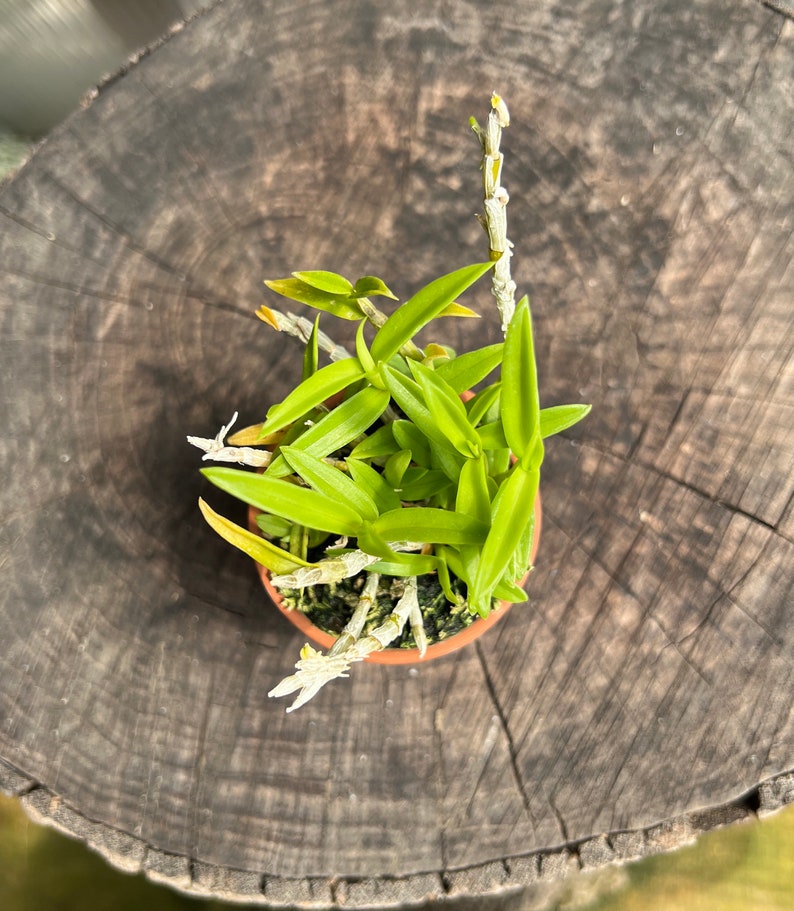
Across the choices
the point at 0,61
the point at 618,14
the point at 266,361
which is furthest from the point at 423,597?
the point at 0,61

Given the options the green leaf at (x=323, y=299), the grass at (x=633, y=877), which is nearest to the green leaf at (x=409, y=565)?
the green leaf at (x=323, y=299)

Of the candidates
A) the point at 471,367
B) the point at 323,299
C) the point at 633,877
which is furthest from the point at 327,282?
the point at 633,877

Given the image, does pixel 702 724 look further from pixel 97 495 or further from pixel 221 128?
pixel 221 128

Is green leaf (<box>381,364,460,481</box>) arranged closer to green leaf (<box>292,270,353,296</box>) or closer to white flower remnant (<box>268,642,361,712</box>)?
green leaf (<box>292,270,353,296</box>)

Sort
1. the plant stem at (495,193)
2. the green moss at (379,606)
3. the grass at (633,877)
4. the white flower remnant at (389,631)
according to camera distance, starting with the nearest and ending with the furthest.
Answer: the plant stem at (495,193) → the white flower remnant at (389,631) → the green moss at (379,606) → the grass at (633,877)

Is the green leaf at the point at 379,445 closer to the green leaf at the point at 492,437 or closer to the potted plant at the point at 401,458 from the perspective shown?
the potted plant at the point at 401,458

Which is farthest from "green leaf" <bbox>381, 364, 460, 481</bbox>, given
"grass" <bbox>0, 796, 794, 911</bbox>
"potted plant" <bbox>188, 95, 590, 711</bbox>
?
"grass" <bbox>0, 796, 794, 911</bbox>
